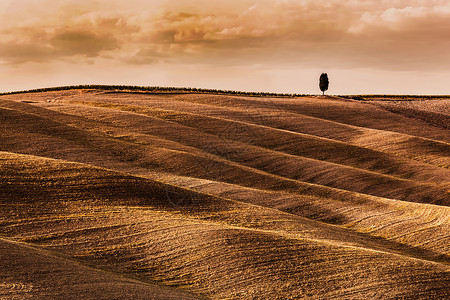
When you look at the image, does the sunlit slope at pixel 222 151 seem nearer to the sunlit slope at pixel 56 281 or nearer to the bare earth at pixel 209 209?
the bare earth at pixel 209 209

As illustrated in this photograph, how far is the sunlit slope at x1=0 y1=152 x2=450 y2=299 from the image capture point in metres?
19.8

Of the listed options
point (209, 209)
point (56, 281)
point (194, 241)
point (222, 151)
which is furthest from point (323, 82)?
point (56, 281)

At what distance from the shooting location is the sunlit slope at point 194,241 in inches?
781

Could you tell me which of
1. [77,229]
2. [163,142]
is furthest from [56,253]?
[163,142]

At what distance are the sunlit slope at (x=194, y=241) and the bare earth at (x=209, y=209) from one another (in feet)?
0.25

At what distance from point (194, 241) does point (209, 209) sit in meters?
5.67

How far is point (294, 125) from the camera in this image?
194 feet

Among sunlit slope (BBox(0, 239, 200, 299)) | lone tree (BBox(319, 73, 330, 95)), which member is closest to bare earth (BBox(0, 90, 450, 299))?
sunlit slope (BBox(0, 239, 200, 299))

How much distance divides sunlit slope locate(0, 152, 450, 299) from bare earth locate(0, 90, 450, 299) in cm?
8

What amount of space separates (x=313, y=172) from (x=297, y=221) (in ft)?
44.4

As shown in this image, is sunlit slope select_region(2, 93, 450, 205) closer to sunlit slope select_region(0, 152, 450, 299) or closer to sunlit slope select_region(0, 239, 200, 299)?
sunlit slope select_region(0, 152, 450, 299)

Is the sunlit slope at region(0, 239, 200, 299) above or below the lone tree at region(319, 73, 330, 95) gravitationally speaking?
below

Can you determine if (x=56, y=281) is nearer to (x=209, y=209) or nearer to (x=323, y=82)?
(x=209, y=209)

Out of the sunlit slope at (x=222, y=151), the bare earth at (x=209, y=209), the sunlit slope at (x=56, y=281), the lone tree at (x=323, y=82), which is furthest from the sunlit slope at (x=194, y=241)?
the lone tree at (x=323, y=82)
